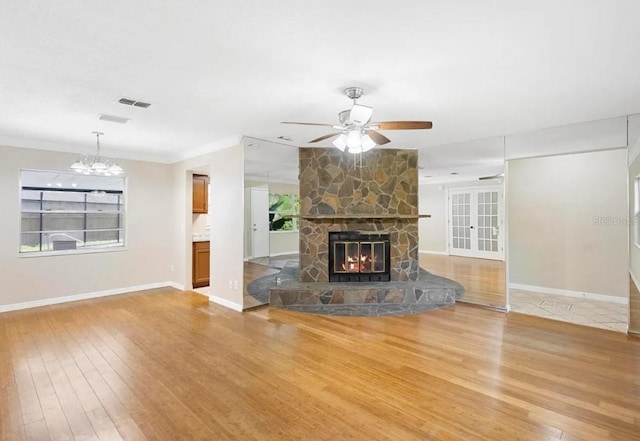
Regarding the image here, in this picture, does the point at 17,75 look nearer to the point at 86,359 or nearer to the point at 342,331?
the point at 86,359

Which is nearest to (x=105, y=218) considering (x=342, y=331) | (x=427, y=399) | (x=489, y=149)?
(x=342, y=331)

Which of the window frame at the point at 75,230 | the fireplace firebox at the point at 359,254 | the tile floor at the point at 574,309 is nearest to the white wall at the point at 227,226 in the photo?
the fireplace firebox at the point at 359,254

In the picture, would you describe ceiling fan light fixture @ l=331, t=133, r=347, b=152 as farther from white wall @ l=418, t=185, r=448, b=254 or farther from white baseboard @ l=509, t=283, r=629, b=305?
white wall @ l=418, t=185, r=448, b=254

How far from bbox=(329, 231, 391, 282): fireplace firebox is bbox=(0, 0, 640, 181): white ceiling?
210cm

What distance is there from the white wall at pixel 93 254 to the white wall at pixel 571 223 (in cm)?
655

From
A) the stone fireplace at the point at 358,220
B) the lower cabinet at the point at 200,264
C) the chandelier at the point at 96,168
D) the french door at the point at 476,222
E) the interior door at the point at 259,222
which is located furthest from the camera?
the french door at the point at 476,222

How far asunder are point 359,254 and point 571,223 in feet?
11.5

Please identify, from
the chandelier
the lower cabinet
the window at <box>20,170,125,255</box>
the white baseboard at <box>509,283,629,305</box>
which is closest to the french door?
the white baseboard at <box>509,283,629,305</box>

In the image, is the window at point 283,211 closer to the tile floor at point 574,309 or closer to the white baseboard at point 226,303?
the white baseboard at point 226,303

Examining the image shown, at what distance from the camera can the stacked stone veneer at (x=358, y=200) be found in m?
5.45

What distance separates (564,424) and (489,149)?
4049 mm

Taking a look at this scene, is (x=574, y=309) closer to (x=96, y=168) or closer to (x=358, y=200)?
(x=358, y=200)

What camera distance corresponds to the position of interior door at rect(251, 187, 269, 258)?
500 centimetres

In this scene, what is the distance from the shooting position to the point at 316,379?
8.95 ft
